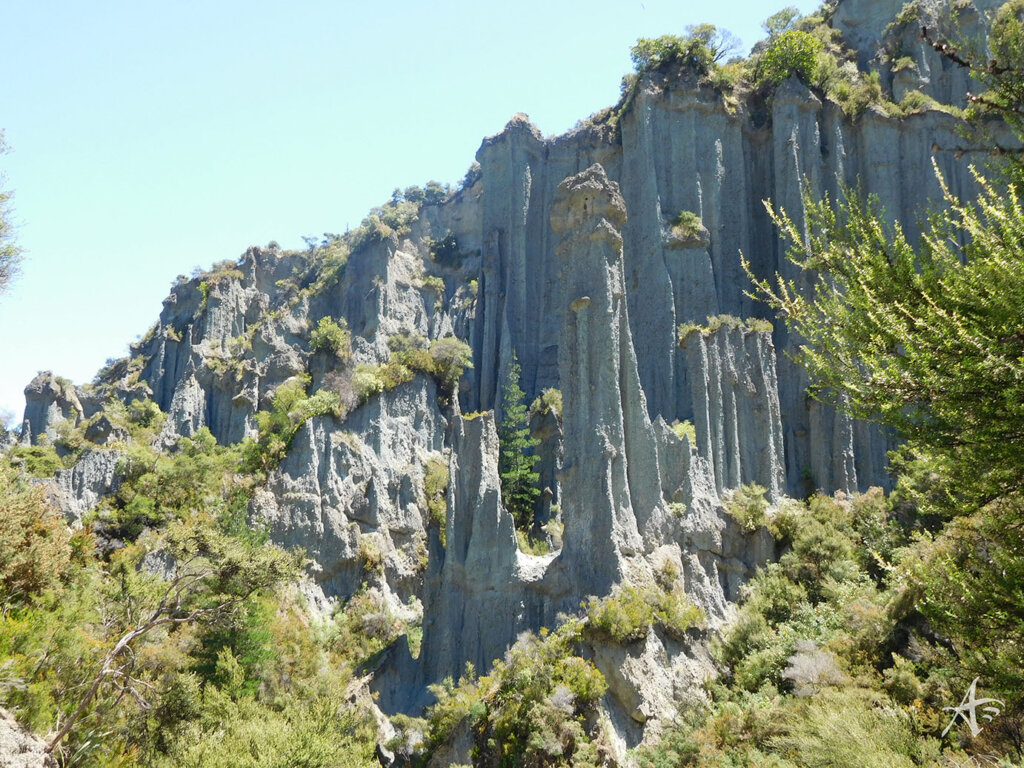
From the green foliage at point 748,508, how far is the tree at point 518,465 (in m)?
9.14

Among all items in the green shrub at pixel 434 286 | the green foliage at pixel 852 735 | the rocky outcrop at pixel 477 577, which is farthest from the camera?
the green shrub at pixel 434 286

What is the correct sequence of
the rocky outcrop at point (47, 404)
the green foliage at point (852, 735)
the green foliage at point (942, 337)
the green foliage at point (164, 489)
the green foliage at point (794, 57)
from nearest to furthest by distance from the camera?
the green foliage at point (942, 337) → the green foliage at point (852, 735) → the green foliage at point (164, 489) → the green foliage at point (794, 57) → the rocky outcrop at point (47, 404)

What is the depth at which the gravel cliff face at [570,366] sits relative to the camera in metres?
19.4

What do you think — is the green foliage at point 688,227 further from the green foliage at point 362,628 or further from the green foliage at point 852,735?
the green foliage at point 852,735

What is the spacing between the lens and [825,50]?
37.4 meters

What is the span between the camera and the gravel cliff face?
19.4 metres

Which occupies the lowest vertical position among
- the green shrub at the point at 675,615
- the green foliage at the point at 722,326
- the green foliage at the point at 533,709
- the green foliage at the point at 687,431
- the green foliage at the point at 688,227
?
the green foliage at the point at 533,709

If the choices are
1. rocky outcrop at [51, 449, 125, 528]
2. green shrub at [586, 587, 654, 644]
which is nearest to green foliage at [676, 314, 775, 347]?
green shrub at [586, 587, 654, 644]

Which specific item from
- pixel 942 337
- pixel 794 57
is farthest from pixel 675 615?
pixel 794 57

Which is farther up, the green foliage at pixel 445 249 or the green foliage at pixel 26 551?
the green foliage at pixel 445 249

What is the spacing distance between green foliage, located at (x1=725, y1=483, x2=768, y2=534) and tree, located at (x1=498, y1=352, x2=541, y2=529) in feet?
30.0

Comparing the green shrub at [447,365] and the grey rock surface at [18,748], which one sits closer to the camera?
the grey rock surface at [18,748]

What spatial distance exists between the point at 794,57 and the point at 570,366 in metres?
24.2

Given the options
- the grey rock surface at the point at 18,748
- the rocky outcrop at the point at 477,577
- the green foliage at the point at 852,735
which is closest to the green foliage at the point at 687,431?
the rocky outcrop at the point at 477,577
